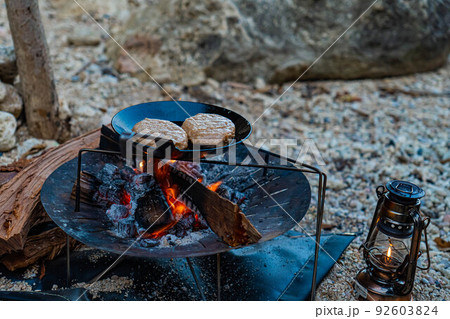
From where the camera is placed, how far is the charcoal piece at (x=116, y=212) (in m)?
2.26

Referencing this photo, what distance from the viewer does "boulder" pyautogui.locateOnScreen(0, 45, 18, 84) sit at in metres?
3.54

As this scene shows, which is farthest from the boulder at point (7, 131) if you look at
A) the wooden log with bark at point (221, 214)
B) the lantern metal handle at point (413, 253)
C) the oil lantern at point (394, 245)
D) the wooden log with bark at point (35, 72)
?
the lantern metal handle at point (413, 253)

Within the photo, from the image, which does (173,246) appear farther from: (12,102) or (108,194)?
(12,102)

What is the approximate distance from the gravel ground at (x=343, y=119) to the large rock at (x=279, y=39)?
196 millimetres

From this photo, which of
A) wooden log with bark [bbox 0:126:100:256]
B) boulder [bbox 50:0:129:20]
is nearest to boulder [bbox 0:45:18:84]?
wooden log with bark [bbox 0:126:100:256]

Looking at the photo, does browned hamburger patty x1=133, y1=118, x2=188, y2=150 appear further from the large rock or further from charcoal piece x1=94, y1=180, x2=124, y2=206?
the large rock

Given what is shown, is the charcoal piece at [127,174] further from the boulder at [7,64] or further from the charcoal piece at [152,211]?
→ the boulder at [7,64]

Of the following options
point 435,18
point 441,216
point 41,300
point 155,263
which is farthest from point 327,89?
point 41,300

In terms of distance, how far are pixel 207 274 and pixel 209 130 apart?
0.87 m

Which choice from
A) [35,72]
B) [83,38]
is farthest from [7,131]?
[83,38]

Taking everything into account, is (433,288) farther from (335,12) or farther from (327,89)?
(335,12)

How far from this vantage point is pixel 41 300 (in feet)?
6.81

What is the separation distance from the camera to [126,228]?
2178mm

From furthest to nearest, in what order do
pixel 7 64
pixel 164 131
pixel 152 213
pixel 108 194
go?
pixel 7 64, pixel 108 194, pixel 152 213, pixel 164 131
